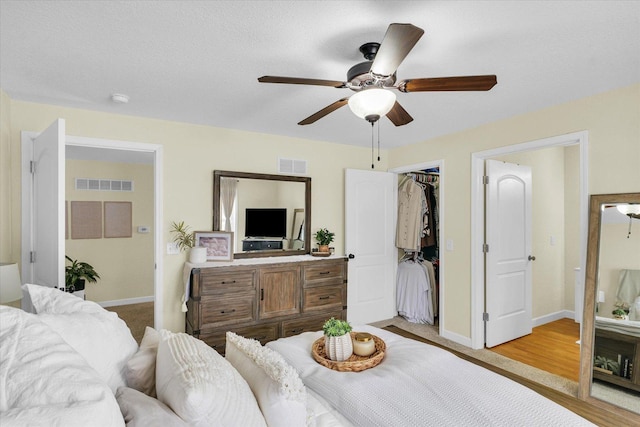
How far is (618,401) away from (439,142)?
2796mm

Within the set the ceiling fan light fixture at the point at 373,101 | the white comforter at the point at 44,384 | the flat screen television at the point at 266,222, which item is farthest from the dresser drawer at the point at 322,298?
the white comforter at the point at 44,384

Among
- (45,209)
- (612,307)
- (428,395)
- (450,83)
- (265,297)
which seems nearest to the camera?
(428,395)

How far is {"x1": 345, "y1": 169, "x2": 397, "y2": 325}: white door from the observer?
168 inches

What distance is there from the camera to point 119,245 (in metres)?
5.24

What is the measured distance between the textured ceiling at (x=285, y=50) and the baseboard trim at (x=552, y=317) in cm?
287

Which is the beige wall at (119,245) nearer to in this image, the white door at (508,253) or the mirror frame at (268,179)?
the mirror frame at (268,179)

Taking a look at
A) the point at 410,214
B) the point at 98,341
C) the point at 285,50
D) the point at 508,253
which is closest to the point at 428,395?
the point at 98,341

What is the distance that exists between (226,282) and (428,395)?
222cm

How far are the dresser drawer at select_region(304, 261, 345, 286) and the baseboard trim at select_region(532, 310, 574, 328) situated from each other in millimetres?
2618

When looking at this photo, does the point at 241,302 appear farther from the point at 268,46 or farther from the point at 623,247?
the point at 623,247

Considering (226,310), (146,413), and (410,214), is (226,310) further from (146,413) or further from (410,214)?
(410,214)

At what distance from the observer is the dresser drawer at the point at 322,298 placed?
3.62 m

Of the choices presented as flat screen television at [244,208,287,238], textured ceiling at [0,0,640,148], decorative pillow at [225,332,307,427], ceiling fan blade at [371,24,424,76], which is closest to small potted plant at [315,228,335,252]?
flat screen television at [244,208,287,238]

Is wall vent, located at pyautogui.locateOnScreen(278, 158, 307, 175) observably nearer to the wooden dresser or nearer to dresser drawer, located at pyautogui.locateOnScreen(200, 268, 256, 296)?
the wooden dresser
